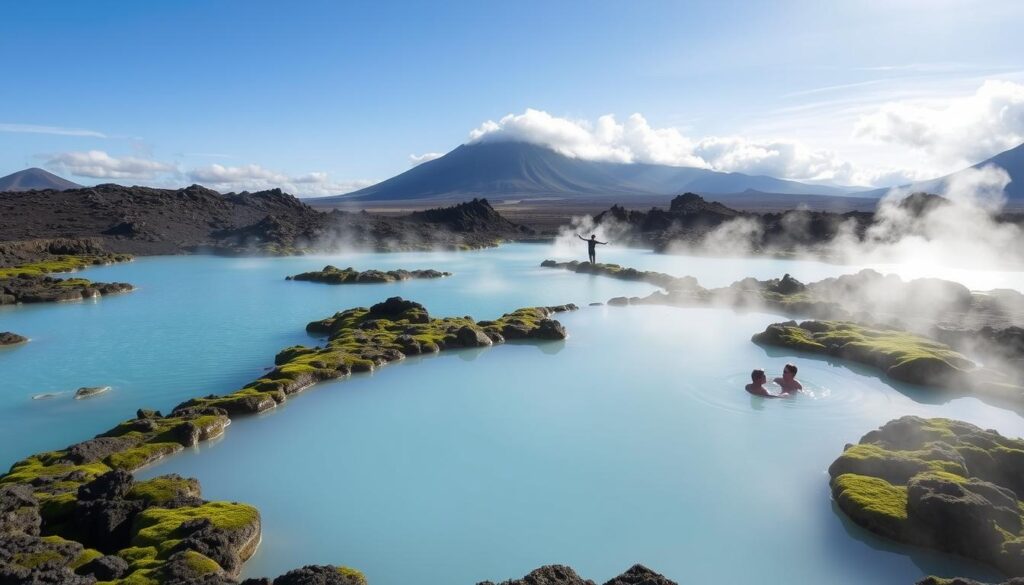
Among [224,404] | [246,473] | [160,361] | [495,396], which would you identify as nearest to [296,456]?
[246,473]

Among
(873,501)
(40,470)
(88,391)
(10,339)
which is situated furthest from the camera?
(10,339)

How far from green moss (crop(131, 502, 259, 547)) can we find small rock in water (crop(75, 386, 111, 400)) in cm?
955

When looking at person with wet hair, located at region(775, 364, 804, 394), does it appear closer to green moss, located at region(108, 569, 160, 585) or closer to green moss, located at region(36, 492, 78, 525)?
green moss, located at region(108, 569, 160, 585)

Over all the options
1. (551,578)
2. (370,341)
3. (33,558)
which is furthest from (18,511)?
(370,341)

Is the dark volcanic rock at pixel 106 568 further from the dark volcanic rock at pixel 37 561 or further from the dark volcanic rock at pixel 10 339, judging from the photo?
the dark volcanic rock at pixel 10 339

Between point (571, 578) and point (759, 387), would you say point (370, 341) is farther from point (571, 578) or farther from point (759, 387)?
point (571, 578)

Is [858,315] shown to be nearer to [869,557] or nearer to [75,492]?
[869,557]

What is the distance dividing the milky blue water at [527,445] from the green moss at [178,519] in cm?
57

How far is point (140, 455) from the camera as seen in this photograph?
12.4m

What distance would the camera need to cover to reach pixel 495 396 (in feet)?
55.5

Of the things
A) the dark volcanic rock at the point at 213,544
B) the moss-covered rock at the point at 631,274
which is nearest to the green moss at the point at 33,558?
the dark volcanic rock at the point at 213,544

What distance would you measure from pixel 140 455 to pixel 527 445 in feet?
25.3

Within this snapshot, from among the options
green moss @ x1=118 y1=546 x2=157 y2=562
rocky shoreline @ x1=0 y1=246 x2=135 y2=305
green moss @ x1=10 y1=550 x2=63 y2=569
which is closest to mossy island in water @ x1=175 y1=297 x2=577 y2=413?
green moss @ x1=118 y1=546 x2=157 y2=562

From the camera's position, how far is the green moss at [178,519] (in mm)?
8797
